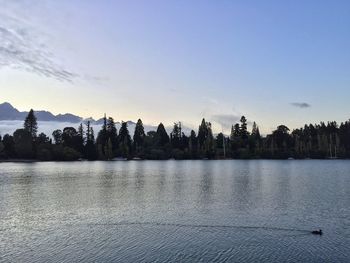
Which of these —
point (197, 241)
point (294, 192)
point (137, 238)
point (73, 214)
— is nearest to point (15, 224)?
point (73, 214)

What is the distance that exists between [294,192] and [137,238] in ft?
113

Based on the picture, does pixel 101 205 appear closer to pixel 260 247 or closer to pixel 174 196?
pixel 174 196

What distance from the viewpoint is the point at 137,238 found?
30156 millimetres

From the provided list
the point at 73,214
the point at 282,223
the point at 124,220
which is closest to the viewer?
the point at 282,223

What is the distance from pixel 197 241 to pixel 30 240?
472 inches

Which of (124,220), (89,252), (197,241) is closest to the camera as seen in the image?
(89,252)

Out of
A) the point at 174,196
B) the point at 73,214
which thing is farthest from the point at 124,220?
the point at 174,196

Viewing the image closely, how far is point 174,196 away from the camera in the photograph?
54.8 m

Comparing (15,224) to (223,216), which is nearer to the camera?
(15,224)

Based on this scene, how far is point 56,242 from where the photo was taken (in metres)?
29.0

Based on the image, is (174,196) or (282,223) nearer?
(282,223)

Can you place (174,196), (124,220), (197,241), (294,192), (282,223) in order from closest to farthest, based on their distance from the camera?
1. (197,241)
2. (282,223)
3. (124,220)
4. (174,196)
5. (294,192)

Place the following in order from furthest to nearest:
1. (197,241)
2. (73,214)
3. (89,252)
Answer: (73,214) → (197,241) → (89,252)

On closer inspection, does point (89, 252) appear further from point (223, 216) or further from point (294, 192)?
point (294, 192)
